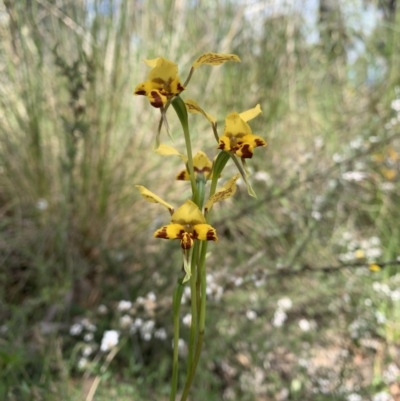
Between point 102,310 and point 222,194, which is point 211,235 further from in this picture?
point 102,310

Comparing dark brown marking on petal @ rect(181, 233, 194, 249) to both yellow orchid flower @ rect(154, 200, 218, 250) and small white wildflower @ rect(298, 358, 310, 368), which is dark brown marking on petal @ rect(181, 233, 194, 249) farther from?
small white wildflower @ rect(298, 358, 310, 368)

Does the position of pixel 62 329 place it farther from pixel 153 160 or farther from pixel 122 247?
pixel 153 160

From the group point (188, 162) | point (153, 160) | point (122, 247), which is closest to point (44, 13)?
point (153, 160)

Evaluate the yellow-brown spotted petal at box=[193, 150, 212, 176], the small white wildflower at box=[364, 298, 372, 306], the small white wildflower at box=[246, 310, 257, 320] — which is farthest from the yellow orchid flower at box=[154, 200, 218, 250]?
the small white wildflower at box=[364, 298, 372, 306]

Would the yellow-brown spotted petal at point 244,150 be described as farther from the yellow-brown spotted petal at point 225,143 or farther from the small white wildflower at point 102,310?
the small white wildflower at point 102,310

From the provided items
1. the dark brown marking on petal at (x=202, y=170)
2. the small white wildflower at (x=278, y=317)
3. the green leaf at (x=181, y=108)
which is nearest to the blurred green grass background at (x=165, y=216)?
the small white wildflower at (x=278, y=317)

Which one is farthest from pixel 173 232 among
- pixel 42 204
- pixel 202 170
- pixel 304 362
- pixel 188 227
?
pixel 42 204

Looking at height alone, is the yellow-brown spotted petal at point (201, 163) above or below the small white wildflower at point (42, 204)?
above
